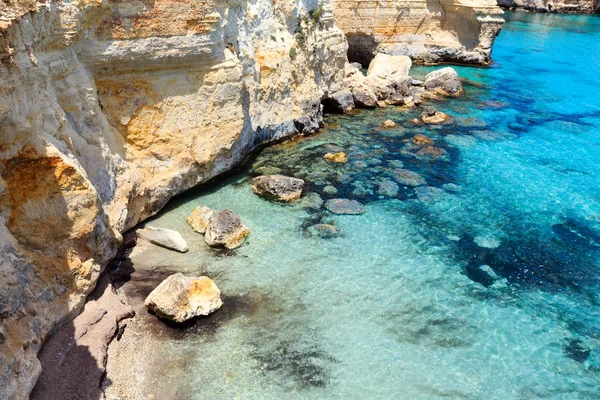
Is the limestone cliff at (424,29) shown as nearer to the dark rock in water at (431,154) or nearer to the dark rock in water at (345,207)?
the dark rock in water at (431,154)

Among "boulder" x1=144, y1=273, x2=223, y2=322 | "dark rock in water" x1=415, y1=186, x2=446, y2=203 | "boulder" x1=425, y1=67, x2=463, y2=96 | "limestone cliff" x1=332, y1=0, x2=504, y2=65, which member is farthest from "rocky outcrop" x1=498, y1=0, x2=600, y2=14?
"boulder" x1=144, y1=273, x2=223, y2=322

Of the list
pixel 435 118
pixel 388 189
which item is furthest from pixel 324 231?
pixel 435 118

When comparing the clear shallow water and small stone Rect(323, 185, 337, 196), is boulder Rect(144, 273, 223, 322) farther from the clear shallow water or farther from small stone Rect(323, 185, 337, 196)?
small stone Rect(323, 185, 337, 196)

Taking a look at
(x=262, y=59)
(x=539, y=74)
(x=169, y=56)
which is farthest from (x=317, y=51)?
(x=539, y=74)

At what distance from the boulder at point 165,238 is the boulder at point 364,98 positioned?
14.5 metres

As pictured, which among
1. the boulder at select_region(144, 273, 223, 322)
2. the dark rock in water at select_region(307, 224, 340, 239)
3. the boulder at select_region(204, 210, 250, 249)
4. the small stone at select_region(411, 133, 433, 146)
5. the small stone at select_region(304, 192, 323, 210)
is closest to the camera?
the boulder at select_region(144, 273, 223, 322)

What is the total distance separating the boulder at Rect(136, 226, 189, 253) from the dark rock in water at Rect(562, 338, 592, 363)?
9304 millimetres

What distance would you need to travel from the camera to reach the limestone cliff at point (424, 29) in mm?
32375

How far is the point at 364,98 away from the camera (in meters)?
24.6

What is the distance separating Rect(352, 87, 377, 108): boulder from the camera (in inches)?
968

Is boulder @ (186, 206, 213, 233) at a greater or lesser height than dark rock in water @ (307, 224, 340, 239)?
greater

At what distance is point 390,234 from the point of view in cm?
1405

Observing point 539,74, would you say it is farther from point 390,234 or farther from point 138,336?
point 138,336

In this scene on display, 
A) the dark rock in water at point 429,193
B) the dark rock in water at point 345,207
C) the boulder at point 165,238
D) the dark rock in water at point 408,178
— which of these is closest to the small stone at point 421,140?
the dark rock in water at point 408,178
